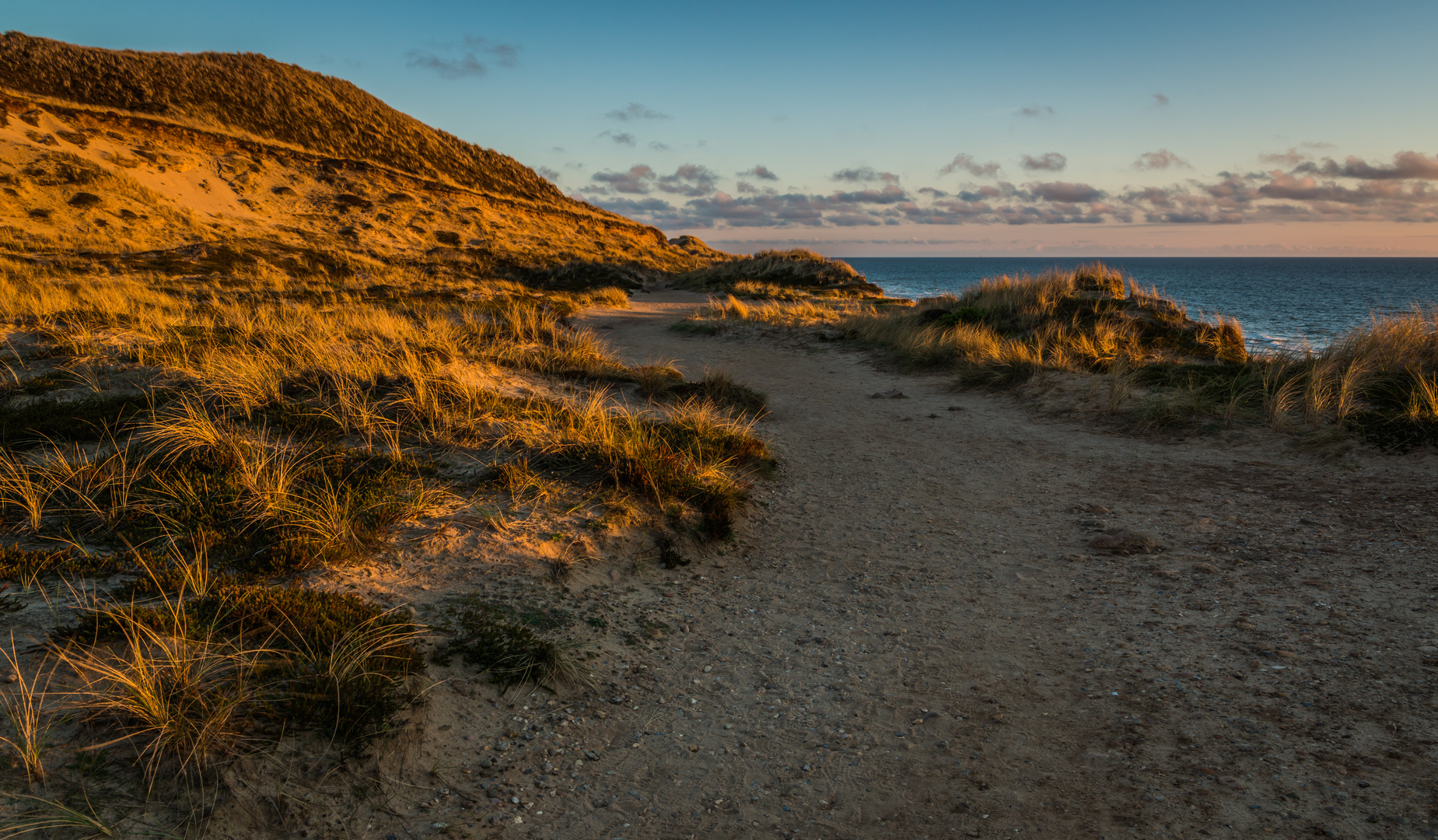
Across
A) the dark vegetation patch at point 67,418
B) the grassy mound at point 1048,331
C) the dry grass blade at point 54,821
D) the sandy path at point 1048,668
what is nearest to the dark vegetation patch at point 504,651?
the sandy path at point 1048,668

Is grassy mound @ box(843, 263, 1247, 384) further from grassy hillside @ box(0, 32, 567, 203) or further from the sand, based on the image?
grassy hillside @ box(0, 32, 567, 203)

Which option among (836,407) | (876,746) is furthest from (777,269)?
(876,746)

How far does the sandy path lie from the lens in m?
2.73

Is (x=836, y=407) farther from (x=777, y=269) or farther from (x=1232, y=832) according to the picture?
(x=777, y=269)

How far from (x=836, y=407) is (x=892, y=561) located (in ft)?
18.4

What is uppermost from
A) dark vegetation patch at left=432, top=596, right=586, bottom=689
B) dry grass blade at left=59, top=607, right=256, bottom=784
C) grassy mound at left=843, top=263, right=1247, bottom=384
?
grassy mound at left=843, top=263, right=1247, bottom=384

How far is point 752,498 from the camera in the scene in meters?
6.46

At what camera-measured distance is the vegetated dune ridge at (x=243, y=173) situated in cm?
3334

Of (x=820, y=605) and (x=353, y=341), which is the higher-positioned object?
(x=353, y=341)

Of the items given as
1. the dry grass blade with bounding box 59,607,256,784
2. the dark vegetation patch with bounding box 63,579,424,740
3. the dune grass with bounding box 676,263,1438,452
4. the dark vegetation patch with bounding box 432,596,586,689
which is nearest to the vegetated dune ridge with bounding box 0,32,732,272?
the dune grass with bounding box 676,263,1438,452

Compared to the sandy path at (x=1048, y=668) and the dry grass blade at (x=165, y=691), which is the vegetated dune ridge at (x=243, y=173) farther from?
the sandy path at (x=1048, y=668)

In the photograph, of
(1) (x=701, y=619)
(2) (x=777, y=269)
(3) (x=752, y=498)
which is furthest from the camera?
(2) (x=777, y=269)

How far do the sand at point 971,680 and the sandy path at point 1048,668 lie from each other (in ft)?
0.05

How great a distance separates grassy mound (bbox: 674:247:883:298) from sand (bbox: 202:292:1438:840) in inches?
1031
